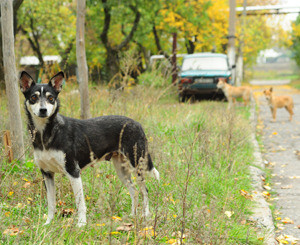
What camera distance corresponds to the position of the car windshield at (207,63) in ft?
52.3

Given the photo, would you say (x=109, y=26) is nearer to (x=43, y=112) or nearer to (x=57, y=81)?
(x=57, y=81)

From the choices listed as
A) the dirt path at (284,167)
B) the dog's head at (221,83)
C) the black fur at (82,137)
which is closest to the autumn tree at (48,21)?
the dog's head at (221,83)

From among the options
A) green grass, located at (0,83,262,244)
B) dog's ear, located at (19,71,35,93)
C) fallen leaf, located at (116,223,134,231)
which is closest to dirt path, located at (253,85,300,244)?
green grass, located at (0,83,262,244)

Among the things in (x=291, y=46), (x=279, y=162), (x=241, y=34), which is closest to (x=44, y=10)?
(x=241, y=34)

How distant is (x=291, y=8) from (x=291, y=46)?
6.94 metres

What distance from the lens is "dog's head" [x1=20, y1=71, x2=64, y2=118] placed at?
10.8 ft

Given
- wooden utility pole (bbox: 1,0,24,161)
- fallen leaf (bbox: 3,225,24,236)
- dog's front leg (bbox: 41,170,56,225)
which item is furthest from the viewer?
wooden utility pole (bbox: 1,0,24,161)

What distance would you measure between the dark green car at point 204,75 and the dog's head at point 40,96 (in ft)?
33.6

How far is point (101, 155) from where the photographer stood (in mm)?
3895

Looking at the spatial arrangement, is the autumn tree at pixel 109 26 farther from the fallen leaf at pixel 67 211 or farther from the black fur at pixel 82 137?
the fallen leaf at pixel 67 211

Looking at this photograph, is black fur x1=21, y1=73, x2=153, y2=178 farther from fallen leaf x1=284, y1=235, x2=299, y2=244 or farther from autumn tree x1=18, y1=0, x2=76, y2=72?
autumn tree x1=18, y1=0, x2=76, y2=72

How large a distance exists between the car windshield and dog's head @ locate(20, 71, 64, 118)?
500 inches

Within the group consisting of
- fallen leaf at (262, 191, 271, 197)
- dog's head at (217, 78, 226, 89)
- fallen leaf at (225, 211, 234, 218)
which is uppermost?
dog's head at (217, 78, 226, 89)

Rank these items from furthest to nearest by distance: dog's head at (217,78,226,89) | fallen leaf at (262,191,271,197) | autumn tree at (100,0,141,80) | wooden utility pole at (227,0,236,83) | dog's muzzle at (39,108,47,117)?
1. wooden utility pole at (227,0,236,83)
2. autumn tree at (100,0,141,80)
3. dog's head at (217,78,226,89)
4. fallen leaf at (262,191,271,197)
5. dog's muzzle at (39,108,47,117)
